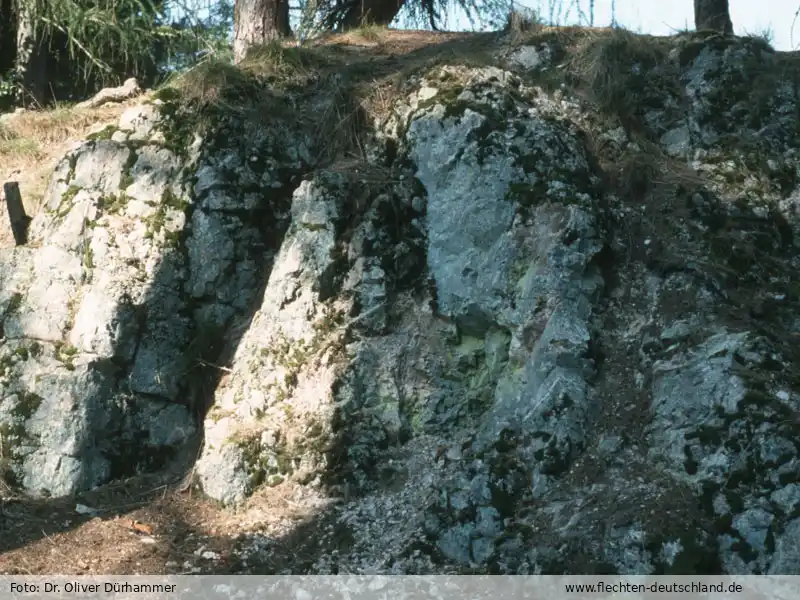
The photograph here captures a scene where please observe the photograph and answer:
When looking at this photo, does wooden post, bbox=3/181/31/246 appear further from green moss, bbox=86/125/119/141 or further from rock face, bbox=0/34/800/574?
green moss, bbox=86/125/119/141

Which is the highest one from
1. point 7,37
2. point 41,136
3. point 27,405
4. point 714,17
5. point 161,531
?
point 7,37

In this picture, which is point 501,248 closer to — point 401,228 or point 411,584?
point 401,228

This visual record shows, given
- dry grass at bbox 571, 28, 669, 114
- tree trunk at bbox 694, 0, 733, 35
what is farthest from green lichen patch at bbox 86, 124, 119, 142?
tree trunk at bbox 694, 0, 733, 35

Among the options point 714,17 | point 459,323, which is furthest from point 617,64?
point 459,323

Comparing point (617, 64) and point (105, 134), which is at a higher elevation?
point (617, 64)

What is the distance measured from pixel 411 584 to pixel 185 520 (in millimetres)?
1524

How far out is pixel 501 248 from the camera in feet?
19.5

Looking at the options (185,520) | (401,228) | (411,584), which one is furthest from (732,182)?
(185,520)

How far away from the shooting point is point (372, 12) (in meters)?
9.70

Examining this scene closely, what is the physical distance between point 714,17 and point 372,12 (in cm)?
356

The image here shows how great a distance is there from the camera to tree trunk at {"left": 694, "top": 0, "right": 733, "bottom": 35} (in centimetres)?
789

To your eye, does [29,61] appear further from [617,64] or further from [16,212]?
[617,64]

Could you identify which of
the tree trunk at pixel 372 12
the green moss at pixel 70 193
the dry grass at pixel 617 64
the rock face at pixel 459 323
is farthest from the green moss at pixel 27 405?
the tree trunk at pixel 372 12

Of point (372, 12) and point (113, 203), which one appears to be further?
point (372, 12)
